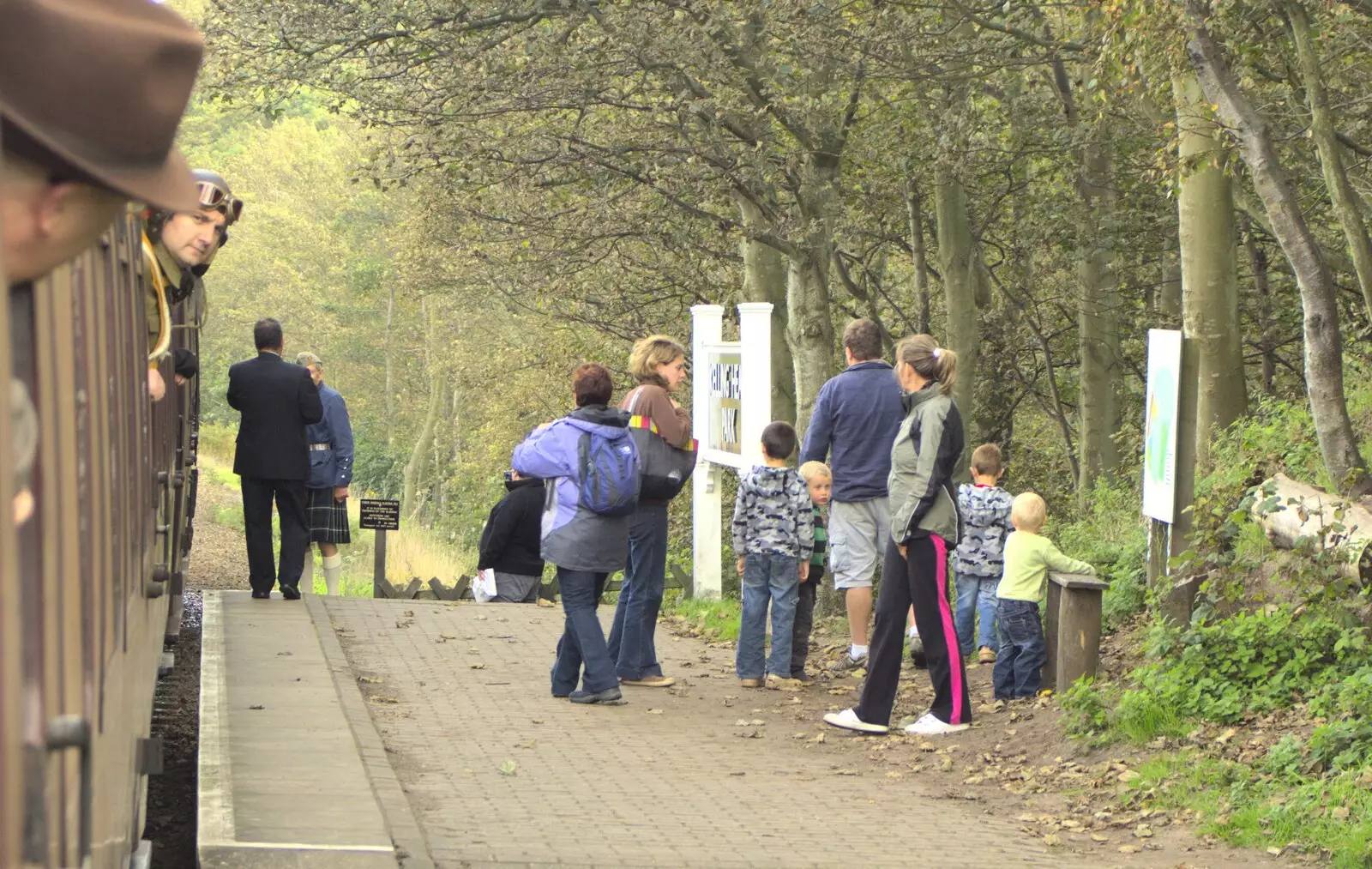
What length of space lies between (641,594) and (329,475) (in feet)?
13.3

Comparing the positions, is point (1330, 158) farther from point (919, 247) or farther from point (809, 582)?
point (919, 247)

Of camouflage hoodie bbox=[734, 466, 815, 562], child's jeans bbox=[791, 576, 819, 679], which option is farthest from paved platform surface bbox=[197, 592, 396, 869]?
child's jeans bbox=[791, 576, 819, 679]

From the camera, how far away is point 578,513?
9406mm

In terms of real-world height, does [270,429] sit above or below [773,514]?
above

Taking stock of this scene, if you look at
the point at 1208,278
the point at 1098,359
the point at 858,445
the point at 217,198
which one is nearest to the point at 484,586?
the point at 858,445

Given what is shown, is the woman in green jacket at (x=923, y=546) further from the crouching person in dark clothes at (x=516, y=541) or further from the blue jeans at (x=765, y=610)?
the crouching person in dark clothes at (x=516, y=541)

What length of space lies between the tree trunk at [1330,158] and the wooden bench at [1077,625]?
217cm

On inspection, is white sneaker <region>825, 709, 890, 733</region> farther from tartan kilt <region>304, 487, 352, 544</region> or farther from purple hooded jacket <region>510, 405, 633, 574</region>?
tartan kilt <region>304, 487, 352, 544</region>

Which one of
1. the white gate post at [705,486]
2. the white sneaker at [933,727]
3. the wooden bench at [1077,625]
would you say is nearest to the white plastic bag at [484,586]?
the white gate post at [705,486]

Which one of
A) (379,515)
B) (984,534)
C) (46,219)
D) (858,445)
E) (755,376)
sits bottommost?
(379,515)

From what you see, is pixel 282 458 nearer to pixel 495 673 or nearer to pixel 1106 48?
pixel 495 673

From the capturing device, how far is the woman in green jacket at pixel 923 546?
896cm

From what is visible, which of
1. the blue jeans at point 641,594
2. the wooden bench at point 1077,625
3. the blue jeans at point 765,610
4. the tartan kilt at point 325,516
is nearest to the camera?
the wooden bench at point 1077,625

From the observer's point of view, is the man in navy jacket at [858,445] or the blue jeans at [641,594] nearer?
the blue jeans at [641,594]
